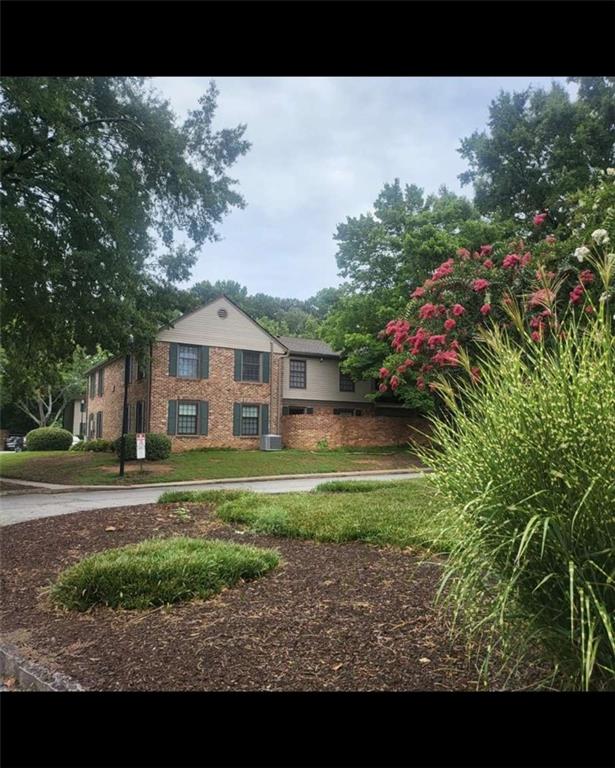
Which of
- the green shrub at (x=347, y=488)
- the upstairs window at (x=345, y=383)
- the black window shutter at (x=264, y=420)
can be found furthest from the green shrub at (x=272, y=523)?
the upstairs window at (x=345, y=383)

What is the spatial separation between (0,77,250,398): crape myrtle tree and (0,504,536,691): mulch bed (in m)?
10.1

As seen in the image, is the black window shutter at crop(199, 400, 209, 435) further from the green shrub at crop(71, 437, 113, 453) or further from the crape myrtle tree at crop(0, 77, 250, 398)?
the crape myrtle tree at crop(0, 77, 250, 398)

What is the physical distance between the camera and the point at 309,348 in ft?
90.8

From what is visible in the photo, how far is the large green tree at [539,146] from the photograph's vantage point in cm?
2066

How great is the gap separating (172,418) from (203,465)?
3.88 m

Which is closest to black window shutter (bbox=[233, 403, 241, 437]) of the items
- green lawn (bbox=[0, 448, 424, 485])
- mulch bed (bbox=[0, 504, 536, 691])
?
green lawn (bbox=[0, 448, 424, 485])

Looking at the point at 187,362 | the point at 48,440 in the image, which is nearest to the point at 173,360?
the point at 187,362

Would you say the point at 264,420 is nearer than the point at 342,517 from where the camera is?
No

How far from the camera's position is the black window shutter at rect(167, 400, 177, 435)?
850 inches

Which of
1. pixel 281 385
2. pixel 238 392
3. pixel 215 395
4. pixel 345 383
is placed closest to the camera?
pixel 215 395

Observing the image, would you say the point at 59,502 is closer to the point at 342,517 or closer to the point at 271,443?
the point at 342,517

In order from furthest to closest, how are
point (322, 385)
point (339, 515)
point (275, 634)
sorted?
1. point (322, 385)
2. point (339, 515)
3. point (275, 634)
